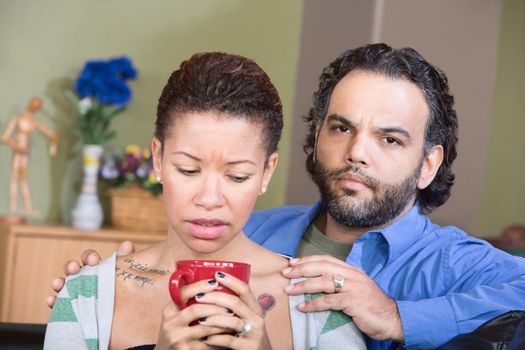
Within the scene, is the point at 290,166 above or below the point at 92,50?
below

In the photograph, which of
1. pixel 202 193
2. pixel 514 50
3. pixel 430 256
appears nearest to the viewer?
pixel 202 193

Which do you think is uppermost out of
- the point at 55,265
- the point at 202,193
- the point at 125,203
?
the point at 202,193

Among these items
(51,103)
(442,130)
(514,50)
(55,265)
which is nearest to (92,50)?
(51,103)

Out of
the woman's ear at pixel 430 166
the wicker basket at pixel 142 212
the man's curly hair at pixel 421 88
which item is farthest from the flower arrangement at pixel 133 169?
the woman's ear at pixel 430 166

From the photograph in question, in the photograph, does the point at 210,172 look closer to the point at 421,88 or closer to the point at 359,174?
the point at 359,174

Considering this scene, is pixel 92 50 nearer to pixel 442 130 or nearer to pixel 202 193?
pixel 442 130

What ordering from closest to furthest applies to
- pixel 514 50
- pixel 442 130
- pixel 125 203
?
pixel 442 130 < pixel 125 203 < pixel 514 50

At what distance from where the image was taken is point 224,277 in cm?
129

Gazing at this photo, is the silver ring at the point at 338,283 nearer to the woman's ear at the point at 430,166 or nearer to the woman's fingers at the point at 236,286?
the woman's fingers at the point at 236,286

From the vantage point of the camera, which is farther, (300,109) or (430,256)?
(300,109)

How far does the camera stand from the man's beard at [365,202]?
7.11 feet

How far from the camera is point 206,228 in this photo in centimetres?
153

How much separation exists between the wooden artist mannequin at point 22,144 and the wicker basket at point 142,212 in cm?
45

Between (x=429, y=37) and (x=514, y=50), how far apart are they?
2620 mm
